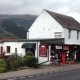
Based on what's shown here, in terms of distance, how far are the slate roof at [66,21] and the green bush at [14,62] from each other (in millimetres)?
13921

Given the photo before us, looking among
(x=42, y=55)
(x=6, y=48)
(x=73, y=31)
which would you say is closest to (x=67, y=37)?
(x=73, y=31)

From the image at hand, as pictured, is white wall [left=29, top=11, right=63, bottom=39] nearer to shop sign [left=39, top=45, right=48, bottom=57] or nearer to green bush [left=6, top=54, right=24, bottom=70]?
shop sign [left=39, top=45, right=48, bottom=57]

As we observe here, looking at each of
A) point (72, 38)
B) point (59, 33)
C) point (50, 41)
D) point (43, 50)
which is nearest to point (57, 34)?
point (59, 33)

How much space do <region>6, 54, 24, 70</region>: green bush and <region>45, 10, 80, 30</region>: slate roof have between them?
1392 cm

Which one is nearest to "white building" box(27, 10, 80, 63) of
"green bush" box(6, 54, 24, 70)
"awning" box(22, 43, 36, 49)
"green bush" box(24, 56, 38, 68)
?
"awning" box(22, 43, 36, 49)

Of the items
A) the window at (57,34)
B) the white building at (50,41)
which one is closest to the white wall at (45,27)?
the white building at (50,41)

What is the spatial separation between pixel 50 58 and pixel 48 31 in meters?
7.56

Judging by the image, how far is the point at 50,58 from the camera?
152ft

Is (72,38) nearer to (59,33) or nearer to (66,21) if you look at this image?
(59,33)

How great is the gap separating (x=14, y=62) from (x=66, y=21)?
19.1 m

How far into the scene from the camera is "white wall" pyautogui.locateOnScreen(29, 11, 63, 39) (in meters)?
51.5

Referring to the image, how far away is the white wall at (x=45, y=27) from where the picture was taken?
51469 millimetres

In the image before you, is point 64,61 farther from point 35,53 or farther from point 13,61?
point 13,61

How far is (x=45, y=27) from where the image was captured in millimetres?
53031
